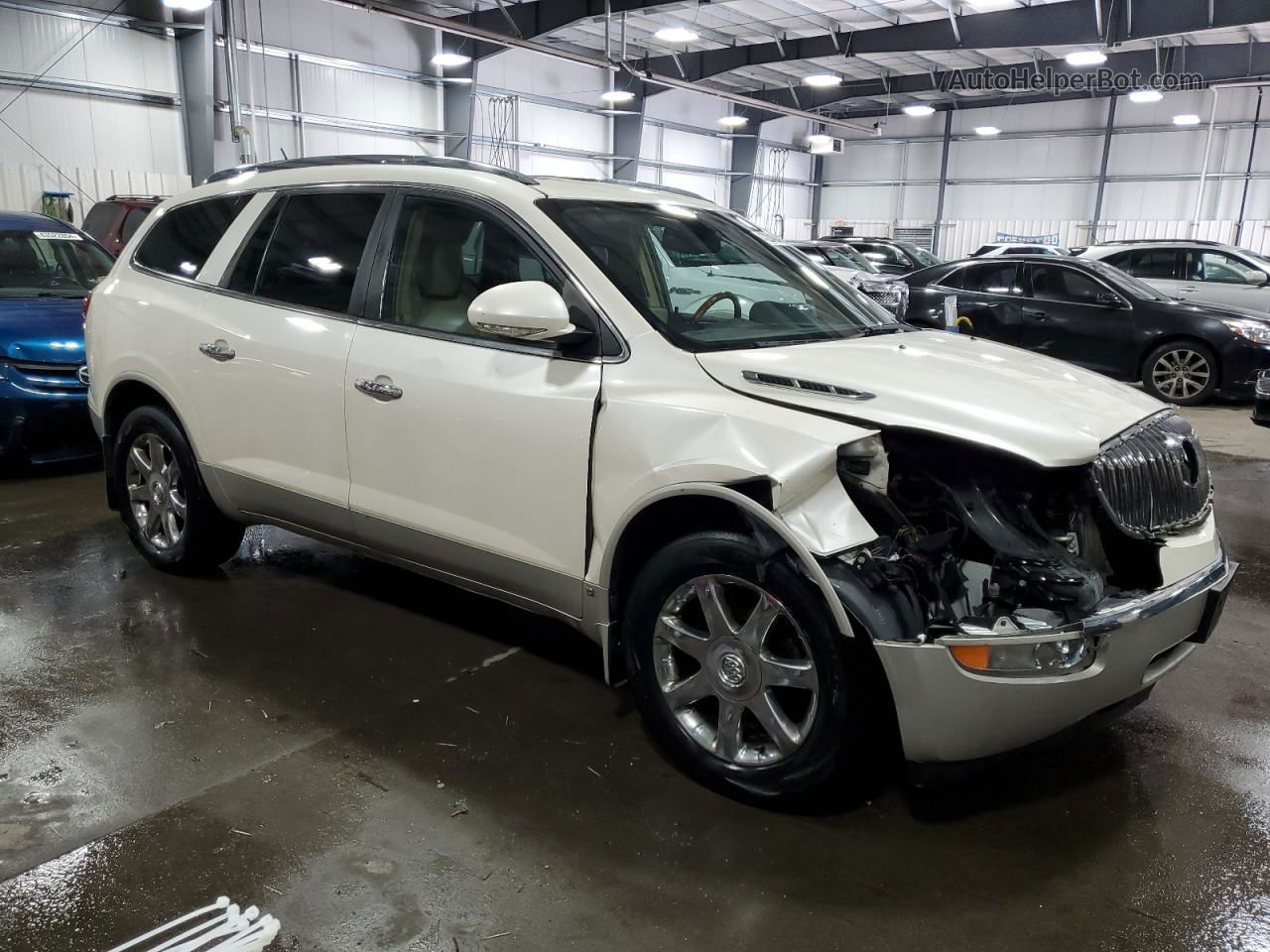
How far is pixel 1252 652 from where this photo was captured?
3770 mm

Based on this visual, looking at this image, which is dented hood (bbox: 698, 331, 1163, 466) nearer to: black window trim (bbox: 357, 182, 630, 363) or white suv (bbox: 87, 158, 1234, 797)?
white suv (bbox: 87, 158, 1234, 797)

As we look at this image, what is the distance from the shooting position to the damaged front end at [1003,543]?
2225mm

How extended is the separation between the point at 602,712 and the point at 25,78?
49.1 ft

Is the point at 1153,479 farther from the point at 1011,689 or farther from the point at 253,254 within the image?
the point at 253,254

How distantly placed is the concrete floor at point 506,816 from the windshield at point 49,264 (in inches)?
145

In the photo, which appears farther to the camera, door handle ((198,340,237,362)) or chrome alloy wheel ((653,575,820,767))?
door handle ((198,340,237,362))

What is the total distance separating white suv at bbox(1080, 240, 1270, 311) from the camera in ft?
37.1

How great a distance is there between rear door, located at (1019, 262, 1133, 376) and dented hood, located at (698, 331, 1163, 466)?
734cm

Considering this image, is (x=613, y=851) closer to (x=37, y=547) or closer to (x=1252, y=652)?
(x=1252, y=652)

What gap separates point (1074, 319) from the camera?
970 centimetres

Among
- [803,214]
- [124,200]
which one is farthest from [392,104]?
[803,214]

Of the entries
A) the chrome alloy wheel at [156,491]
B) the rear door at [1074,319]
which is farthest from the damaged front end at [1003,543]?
the rear door at [1074,319]

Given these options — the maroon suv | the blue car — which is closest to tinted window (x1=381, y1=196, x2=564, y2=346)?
the blue car

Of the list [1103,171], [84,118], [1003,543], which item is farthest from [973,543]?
[1103,171]
